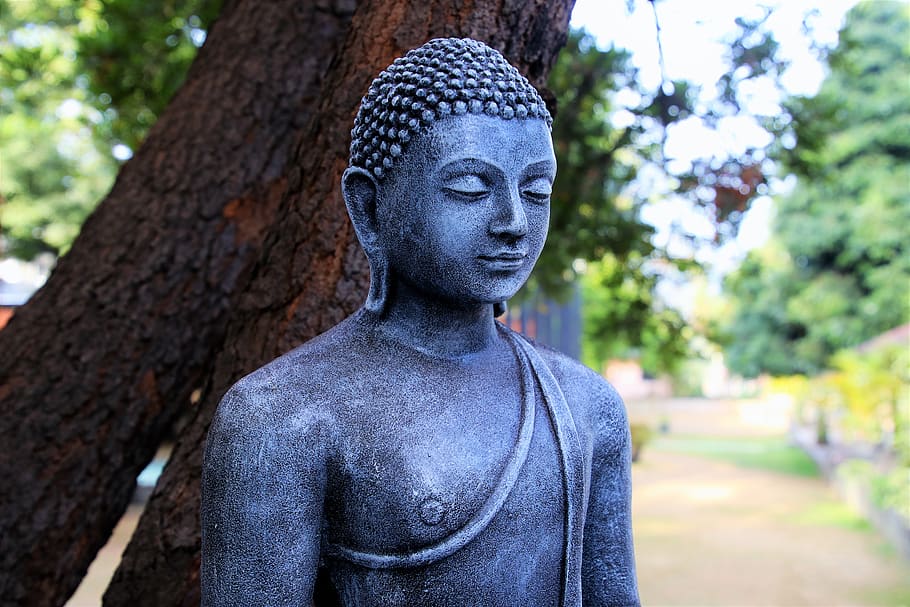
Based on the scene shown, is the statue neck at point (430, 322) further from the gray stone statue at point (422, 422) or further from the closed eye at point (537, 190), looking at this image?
the closed eye at point (537, 190)

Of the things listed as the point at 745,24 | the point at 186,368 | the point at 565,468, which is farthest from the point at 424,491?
the point at 745,24

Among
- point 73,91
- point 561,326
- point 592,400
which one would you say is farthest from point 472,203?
point 561,326

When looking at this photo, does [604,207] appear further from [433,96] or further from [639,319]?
[433,96]

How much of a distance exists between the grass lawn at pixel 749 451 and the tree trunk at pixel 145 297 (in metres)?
12.8

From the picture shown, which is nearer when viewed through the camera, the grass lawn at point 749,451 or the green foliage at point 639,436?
the grass lawn at point 749,451

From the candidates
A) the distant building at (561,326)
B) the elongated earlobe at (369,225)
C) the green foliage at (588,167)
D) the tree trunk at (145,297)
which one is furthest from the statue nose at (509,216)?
the distant building at (561,326)

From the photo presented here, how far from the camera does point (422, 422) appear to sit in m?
1.67

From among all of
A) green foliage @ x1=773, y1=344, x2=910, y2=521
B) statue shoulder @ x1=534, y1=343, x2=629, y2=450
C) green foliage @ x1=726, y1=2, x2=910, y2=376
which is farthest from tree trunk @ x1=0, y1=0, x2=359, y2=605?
green foliage @ x1=726, y1=2, x2=910, y2=376

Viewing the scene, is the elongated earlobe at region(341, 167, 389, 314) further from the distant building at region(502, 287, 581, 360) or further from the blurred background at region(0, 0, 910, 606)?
the distant building at region(502, 287, 581, 360)

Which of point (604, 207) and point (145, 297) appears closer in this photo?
point (145, 297)

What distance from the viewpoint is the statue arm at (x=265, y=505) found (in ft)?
5.33

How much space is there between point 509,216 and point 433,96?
0.26 meters

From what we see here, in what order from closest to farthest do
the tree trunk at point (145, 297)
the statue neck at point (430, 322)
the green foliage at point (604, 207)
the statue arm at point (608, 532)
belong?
the statue neck at point (430, 322) < the statue arm at point (608, 532) < the tree trunk at point (145, 297) < the green foliage at point (604, 207)

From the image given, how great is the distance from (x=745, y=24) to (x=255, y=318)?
3040 mm
